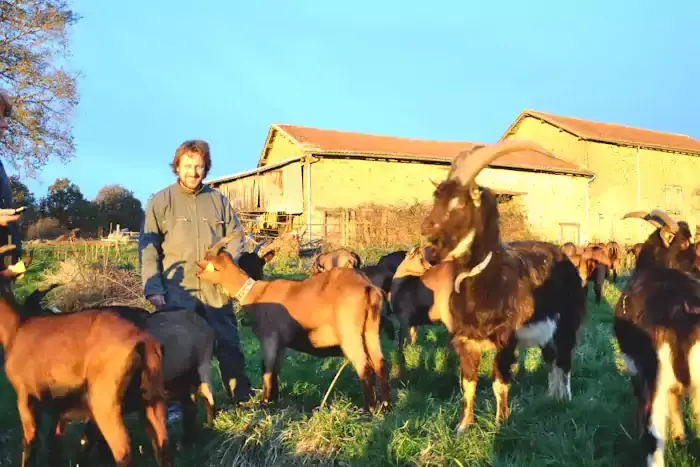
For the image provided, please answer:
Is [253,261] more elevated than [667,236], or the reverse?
[667,236]

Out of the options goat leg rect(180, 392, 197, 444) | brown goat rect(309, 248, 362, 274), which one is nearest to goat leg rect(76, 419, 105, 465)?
goat leg rect(180, 392, 197, 444)

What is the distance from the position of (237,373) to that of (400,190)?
846 inches

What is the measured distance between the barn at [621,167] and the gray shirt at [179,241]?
29330 millimetres

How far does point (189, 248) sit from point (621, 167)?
32.6m

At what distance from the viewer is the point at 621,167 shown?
1340 inches

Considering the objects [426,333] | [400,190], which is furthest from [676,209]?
[426,333]

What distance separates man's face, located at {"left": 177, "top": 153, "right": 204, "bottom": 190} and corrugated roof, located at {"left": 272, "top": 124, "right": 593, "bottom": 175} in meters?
19.1

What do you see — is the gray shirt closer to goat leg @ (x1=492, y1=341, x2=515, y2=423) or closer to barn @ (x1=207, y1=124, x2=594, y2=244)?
goat leg @ (x1=492, y1=341, x2=515, y2=423)

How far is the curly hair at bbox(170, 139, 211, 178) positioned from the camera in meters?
5.81

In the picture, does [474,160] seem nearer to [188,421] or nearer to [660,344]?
[660,344]

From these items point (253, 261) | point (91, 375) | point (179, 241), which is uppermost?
point (179, 241)

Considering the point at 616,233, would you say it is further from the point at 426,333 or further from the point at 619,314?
the point at 619,314

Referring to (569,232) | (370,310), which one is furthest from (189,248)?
(569,232)

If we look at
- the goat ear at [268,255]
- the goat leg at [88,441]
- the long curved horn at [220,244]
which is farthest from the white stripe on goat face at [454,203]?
the goat leg at [88,441]
